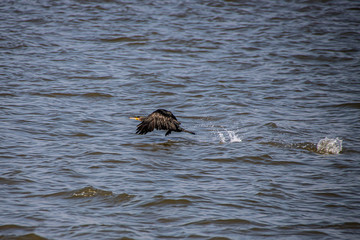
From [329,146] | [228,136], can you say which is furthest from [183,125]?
[329,146]

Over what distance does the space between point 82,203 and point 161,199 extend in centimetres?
102

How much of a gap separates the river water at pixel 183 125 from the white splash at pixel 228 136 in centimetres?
4

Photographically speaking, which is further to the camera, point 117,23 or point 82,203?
point 117,23

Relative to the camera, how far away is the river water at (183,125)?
5473 millimetres

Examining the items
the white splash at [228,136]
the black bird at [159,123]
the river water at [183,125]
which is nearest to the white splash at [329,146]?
the river water at [183,125]

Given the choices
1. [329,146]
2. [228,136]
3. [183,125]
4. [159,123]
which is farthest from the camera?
[183,125]

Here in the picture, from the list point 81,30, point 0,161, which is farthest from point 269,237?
point 81,30

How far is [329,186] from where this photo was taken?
21.1 feet

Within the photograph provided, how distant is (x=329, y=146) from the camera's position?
7.79 meters

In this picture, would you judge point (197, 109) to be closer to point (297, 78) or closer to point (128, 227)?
point (297, 78)

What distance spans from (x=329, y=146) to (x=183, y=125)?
2.87 meters

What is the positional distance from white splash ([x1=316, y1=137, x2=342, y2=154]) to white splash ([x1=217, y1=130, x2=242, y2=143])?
144 cm

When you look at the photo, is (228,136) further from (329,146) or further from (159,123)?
(329,146)

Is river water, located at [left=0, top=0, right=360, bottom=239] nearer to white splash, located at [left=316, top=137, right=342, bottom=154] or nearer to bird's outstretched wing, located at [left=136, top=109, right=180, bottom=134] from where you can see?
white splash, located at [left=316, top=137, right=342, bottom=154]
